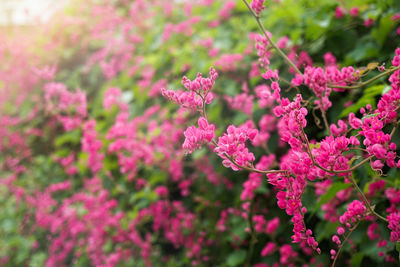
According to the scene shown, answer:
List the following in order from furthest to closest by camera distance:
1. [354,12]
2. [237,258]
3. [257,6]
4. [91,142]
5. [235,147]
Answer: [91,142], [237,258], [354,12], [257,6], [235,147]

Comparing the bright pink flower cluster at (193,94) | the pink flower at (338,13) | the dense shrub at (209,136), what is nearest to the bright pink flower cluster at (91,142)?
the dense shrub at (209,136)

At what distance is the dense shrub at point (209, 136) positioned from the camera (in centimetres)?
86

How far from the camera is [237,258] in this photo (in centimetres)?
208

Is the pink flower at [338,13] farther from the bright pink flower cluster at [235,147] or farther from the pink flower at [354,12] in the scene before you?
the bright pink flower cluster at [235,147]

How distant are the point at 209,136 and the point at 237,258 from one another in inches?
60.6

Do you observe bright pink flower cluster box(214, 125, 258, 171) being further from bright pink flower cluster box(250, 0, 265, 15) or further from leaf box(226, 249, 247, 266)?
leaf box(226, 249, 247, 266)

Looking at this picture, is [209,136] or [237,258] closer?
[209,136]

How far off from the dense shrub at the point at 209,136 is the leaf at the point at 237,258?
10mm

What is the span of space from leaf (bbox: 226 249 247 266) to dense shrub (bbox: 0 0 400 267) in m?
0.01

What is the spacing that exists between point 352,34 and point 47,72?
211 centimetres

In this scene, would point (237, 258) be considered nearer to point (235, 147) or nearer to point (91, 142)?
point (91, 142)

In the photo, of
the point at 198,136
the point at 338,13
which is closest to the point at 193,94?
the point at 198,136

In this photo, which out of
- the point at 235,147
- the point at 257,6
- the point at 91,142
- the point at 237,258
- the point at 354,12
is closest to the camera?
the point at 235,147

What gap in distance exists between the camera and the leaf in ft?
6.76
